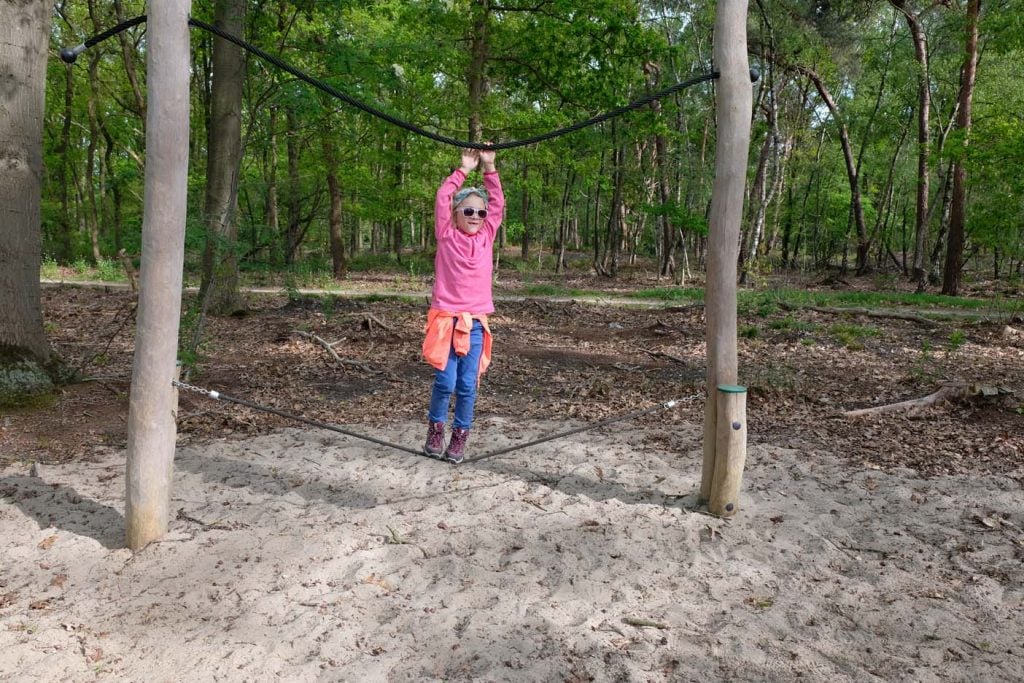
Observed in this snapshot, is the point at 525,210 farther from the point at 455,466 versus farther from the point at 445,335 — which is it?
the point at 445,335

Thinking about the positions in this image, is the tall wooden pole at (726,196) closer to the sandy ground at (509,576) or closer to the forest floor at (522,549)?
the sandy ground at (509,576)

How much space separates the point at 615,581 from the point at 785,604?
0.81 meters

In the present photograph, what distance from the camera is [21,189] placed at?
528 centimetres

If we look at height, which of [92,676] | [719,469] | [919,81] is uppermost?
[919,81]

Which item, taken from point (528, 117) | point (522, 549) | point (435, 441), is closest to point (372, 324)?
point (435, 441)

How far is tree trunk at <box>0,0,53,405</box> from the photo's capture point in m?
5.18

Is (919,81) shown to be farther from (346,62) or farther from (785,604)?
(785,604)

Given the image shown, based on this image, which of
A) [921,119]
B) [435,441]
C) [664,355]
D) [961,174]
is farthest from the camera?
[921,119]

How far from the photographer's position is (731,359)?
13.1 feet

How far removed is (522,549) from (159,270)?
7.90 ft

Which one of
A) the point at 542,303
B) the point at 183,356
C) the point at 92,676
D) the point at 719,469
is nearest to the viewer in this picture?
the point at 92,676

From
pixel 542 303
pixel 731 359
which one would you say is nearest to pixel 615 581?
pixel 731 359

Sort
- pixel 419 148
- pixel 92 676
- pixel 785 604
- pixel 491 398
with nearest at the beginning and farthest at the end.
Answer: pixel 92 676 < pixel 785 604 < pixel 491 398 < pixel 419 148

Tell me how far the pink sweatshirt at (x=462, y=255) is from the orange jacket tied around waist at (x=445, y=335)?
1.9 inches
